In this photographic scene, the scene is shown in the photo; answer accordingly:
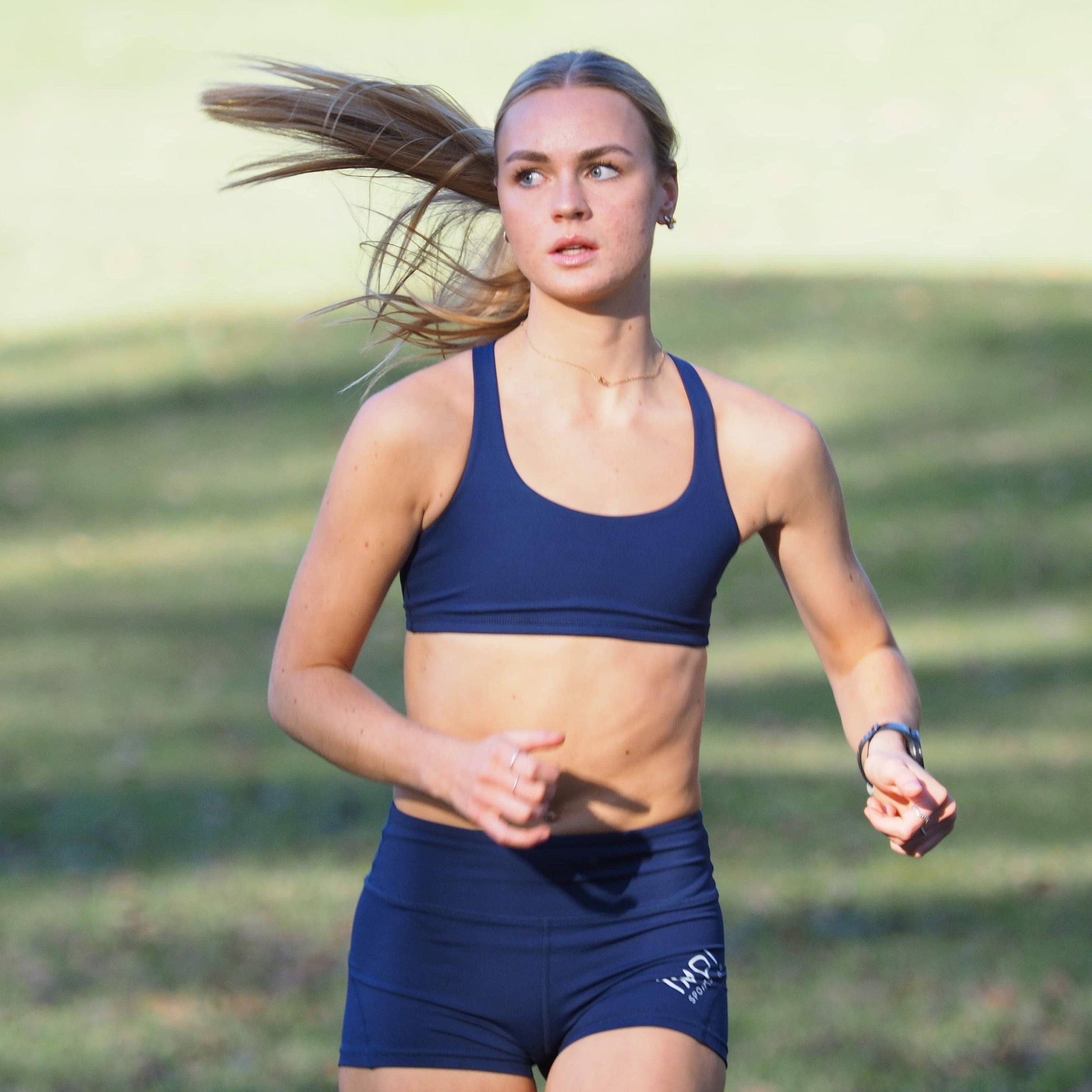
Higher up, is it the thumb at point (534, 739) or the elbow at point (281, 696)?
the elbow at point (281, 696)

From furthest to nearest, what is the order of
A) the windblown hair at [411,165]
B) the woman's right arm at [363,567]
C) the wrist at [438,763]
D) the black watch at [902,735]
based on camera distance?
the windblown hair at [411,165] → the black watch at [902,735] → the woman's right arm at [363,567] → the wrist at [438,763]

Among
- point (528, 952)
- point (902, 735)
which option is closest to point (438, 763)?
point (528, 952)

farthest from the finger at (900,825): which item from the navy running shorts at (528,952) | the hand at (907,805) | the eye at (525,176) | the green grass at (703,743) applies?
the green grass at (703,743)

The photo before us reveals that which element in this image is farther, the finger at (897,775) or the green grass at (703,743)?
the green grass at (703,743)

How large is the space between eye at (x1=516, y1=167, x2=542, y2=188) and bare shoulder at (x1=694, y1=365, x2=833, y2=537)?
0.48m

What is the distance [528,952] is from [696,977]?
28 cm

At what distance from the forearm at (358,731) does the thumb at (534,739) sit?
184 mm

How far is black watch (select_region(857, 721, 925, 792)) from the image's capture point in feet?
10.5

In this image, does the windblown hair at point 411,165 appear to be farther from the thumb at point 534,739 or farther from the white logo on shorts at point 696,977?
the white logo on shorts at point 696,977

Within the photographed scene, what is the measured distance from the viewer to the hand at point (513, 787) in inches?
103

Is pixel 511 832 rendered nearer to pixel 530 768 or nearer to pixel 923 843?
pixel 530 768

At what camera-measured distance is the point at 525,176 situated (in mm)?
3172

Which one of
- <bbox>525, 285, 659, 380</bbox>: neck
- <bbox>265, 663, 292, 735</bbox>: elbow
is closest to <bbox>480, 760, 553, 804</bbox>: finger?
<bbox>265, 663, 292, 735</bbox>: elbow

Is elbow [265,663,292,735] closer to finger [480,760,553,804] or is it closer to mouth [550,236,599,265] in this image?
finger [480,760,553,804]
